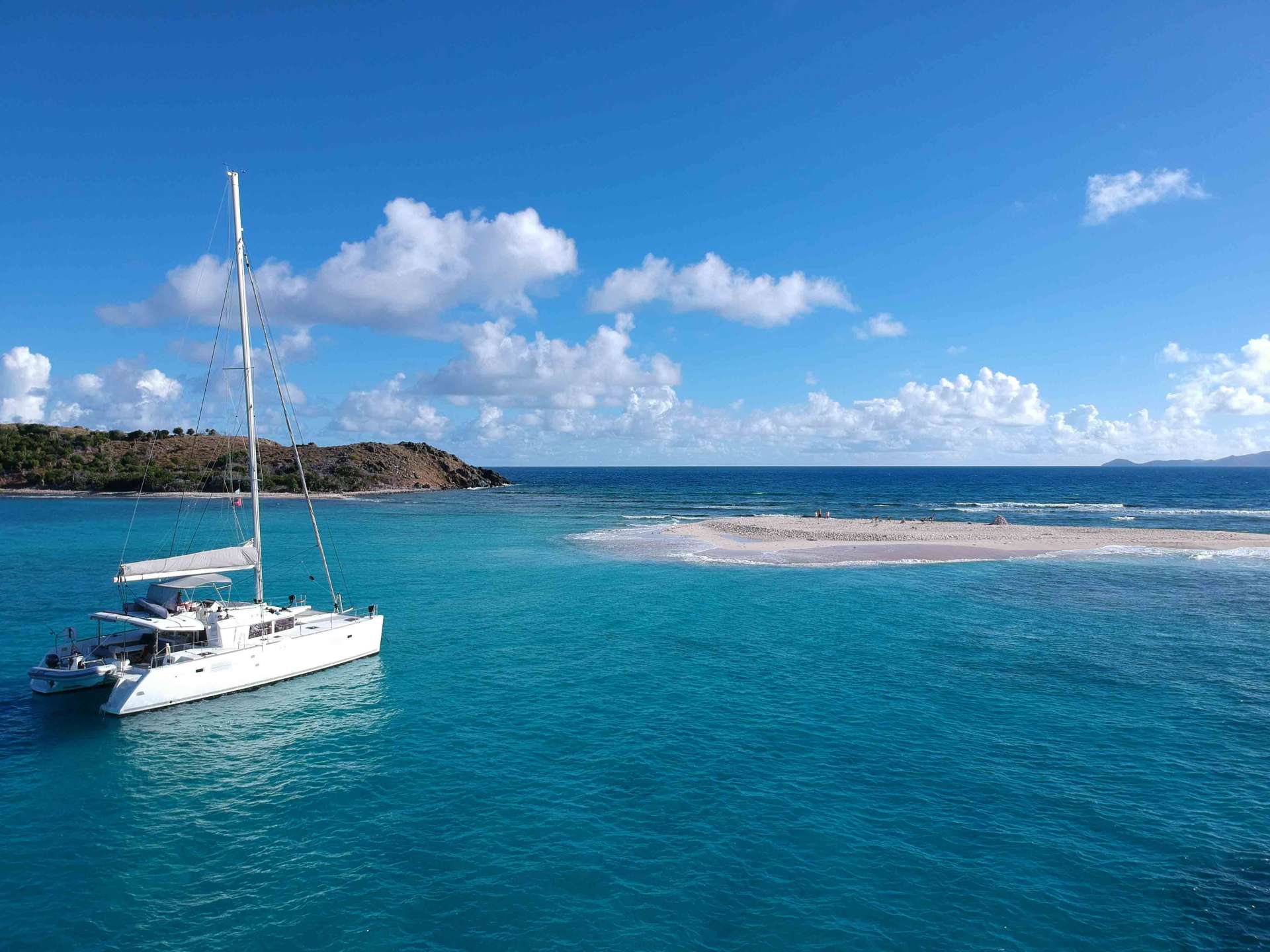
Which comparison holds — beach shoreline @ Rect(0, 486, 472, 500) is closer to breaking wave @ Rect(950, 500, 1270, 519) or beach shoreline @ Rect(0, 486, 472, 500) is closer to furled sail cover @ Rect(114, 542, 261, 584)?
furled sail cover @ Rect(114, 542, 261, 584)

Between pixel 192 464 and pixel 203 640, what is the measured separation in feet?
434

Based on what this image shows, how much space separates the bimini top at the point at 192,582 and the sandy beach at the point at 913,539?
4263 centimetres

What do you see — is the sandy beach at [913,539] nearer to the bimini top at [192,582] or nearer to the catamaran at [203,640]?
the catamaran at [203,640]

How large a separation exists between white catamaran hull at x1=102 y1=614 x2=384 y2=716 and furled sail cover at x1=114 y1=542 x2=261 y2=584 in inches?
151

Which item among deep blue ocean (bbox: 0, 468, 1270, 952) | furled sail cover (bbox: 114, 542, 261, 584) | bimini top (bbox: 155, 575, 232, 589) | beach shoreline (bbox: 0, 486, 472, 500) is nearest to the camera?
deep blue ocean (bbox: 0, 468, 1270, 952)

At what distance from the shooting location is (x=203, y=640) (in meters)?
28.5

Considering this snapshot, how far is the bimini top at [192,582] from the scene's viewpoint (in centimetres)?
2973

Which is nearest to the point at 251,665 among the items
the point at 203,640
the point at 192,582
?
the point at 203,640

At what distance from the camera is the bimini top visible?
2973 cm

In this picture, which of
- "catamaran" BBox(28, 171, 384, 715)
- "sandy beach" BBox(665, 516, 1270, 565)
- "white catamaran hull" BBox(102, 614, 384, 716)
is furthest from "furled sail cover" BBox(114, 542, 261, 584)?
"sandy beach" BBox(665, 516, 1270, 565)

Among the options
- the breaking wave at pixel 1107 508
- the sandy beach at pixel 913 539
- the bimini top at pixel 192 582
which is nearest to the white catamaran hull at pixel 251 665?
the bimini top at pixel 192 582

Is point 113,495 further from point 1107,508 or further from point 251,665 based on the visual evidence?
point 1107,508

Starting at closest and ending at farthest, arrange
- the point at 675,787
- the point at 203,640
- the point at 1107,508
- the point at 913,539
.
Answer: the point at 675,787 < the point at 203,640 < the point at 913,539 < the point at 1107,508

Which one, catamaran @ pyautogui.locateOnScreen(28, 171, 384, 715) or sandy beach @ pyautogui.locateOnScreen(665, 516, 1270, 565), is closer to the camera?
catamaran @ pyautogui.locateOnScreen(28, 171, 384, 715)
